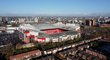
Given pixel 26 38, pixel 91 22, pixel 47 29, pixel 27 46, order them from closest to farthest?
pixel 27 46, pixel 26 38, pixel 47 29, pixel 91 22

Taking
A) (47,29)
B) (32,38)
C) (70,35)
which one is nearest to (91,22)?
(47,29)

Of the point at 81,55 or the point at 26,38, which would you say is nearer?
the point at 81,55

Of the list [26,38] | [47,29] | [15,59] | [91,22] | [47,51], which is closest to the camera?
[15,59]

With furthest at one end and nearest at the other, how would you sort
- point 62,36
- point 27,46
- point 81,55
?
point 62,36
point 27,46
point 81,55

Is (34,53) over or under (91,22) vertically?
under

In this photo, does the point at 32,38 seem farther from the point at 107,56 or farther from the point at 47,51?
the point at 107,56

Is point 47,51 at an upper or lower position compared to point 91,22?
lower

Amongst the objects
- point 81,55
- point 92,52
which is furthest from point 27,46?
point 92,52

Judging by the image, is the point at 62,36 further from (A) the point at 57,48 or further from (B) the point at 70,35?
(A) the point at 57,48

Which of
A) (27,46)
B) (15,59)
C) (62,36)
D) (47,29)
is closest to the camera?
(15,59)
